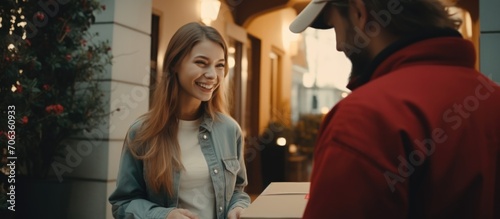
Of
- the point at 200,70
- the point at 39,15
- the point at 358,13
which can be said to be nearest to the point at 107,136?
the point at 39,15

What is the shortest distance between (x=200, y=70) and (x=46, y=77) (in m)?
1.59

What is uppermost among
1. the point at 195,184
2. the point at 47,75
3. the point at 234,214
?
the point at 47,75

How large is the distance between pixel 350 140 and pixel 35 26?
2595mm

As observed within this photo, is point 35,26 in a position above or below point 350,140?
above

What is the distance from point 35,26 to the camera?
2822 millimetres

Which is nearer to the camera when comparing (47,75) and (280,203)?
(280,203)

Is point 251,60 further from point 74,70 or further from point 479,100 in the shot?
point 479,100

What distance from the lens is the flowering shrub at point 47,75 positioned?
251cm

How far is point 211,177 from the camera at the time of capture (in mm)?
1736

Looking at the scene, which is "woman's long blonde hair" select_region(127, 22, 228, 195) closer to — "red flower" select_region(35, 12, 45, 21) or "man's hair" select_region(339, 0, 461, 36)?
"man's hair" select_region(339, 0, 461, 36)

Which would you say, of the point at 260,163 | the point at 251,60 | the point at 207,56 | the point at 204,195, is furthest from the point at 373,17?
the point at 251,60

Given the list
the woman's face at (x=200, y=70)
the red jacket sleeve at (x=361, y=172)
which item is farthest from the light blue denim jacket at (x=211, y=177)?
the red jacket sleeve at (x=361, y=172)

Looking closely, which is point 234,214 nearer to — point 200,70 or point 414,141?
point 200,70

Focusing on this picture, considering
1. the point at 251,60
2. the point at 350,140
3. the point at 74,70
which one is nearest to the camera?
the point at 350,140
